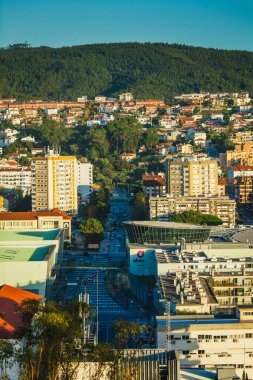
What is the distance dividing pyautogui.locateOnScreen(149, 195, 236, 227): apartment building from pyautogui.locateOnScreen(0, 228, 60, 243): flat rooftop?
5.02m

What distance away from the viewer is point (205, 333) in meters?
14.0

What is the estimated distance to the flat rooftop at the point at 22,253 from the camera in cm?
2031

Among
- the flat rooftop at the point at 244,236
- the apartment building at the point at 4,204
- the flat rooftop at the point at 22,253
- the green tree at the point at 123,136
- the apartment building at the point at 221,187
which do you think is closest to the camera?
the flat rooftop at the point at 22,253

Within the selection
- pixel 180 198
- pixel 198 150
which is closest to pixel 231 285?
pixel 180 198

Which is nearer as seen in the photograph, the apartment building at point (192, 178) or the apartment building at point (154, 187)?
the apartment building at point (192, 178)

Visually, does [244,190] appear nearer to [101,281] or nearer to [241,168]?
[241,168]

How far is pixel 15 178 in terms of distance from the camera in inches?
1508

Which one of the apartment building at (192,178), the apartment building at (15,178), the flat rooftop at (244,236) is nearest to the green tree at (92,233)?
the flat rooftop at (244,236)

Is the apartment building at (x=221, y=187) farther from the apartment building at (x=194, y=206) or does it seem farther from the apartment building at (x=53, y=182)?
the apartment building at (x=53, y=182)

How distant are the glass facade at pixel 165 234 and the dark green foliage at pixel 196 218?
4.44 meters

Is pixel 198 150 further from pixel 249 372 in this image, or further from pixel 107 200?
pixel 249 372

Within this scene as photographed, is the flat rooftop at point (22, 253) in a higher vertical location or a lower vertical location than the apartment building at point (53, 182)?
lower

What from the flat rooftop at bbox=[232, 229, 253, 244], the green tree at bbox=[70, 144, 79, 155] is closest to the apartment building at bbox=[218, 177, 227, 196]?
the flat rooftop at bbox=[232, 229, 253, 244]

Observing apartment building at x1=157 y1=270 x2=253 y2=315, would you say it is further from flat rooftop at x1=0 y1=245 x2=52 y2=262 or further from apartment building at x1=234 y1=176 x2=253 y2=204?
apartment building at x1=234 y1=176 x2=253 y2=204
